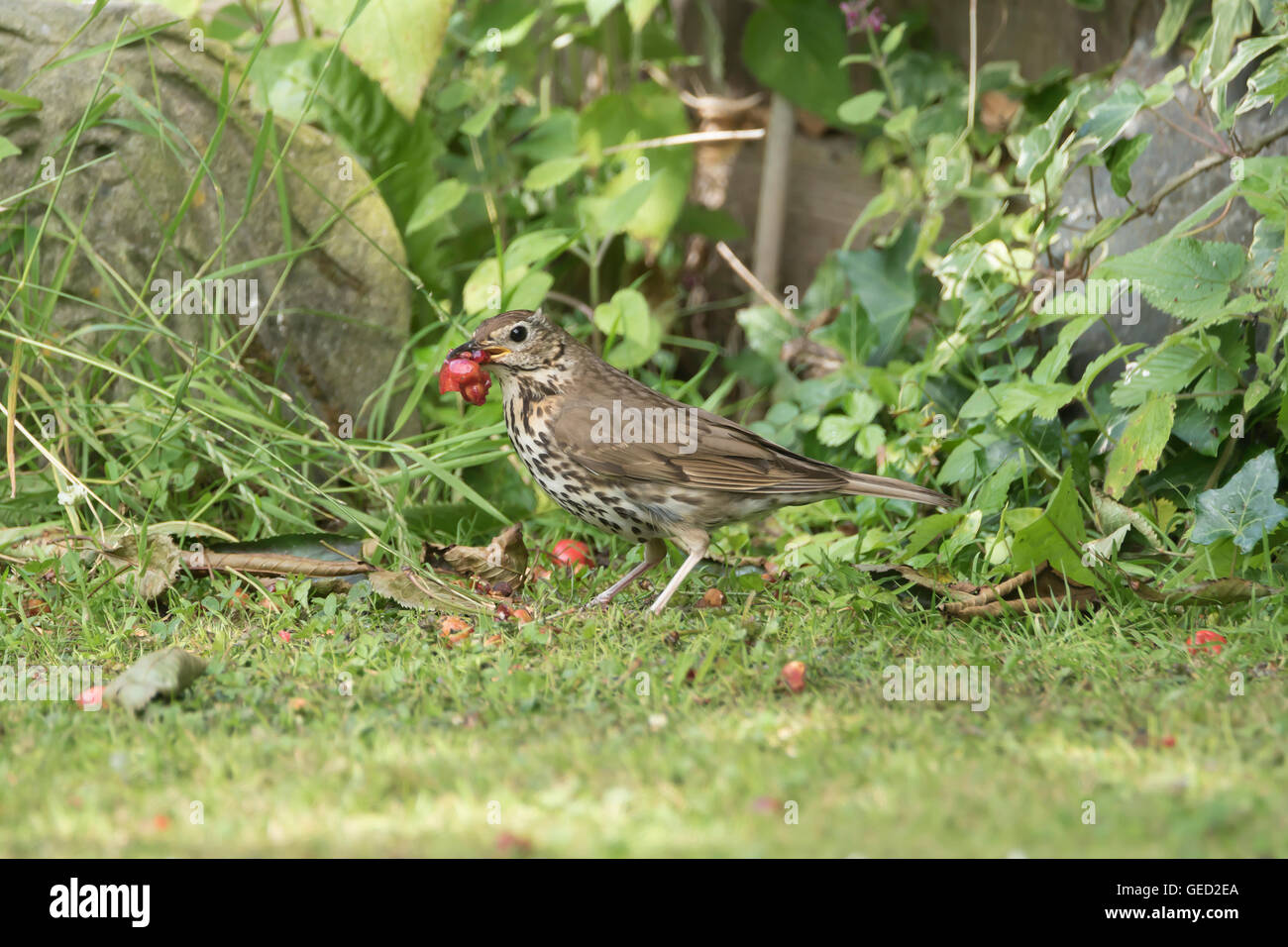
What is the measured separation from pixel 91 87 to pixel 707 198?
10.9ft

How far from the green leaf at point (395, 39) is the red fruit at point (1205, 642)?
11.3ft

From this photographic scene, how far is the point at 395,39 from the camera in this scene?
5098mm

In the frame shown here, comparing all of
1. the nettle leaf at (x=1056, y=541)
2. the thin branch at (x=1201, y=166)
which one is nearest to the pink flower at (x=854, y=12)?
the thin branch at (x=1201, y=166)

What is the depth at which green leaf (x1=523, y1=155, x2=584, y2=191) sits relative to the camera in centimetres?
568

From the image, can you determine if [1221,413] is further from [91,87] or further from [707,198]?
[91,87]

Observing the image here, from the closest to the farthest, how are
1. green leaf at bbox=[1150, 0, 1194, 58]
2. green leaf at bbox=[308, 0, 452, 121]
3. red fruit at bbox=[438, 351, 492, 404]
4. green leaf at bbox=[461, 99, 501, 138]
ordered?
red fruit at bbox=[438, 351, 492, 404] < green leaf at bbox=[1150, 0, 1194, 58] < green leaf at bbox=[308, 0, 452, 121] < green leaf at bbox=[461, 99, 501, 138]

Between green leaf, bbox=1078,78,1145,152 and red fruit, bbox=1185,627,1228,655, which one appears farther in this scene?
green leaf, bbox=1078,78,1145,152

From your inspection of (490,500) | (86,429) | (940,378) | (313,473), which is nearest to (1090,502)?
(940,378)

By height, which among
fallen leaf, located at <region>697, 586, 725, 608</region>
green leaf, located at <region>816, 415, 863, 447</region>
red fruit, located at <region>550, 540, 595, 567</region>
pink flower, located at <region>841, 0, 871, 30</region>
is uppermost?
pink flower, located at <region>841, 0, 871, 30</region>

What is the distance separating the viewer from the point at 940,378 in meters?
5.09

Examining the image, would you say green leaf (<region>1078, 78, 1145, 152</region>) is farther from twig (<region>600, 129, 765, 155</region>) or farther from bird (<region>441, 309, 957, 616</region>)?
twig (<region>600, 129, 765, 155</region>)

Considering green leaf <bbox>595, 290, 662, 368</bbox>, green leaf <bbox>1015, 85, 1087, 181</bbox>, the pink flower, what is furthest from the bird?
the pink flower

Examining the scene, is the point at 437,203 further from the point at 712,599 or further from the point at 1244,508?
the point at 1244,508

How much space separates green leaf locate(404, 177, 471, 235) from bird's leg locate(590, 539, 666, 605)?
1835mm
